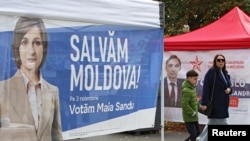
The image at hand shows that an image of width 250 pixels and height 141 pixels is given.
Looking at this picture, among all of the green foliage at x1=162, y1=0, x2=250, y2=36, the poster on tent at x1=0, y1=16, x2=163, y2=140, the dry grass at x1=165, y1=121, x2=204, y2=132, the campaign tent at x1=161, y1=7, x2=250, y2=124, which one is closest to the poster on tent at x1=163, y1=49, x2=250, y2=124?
the campaign tent at x1=161, y1=7, x2=250, y2=124

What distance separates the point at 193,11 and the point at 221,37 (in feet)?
29.1

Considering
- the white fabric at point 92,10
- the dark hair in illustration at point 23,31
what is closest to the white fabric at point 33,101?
the dark hair in illustration at point 23,31

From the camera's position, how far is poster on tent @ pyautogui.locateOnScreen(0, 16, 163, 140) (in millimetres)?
4973

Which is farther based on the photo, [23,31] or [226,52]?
[226,52]

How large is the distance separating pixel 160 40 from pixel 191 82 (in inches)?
113

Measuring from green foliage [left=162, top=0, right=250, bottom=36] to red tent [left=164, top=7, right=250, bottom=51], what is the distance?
7.57 m

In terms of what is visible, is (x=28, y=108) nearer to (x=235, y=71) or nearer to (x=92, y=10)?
(x=92, y=10)

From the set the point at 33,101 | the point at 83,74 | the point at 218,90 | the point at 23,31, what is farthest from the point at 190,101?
the point at 23,31

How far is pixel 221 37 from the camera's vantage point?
11.0 meters

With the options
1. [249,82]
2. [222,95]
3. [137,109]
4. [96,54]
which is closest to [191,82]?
[222,95]

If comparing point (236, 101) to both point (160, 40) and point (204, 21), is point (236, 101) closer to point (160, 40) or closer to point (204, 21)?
point (160, 40)

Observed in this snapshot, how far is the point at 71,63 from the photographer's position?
17.9 ft

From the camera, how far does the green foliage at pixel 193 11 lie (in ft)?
63.2

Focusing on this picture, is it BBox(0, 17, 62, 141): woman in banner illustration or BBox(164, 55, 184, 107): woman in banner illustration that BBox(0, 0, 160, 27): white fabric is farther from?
BBox(164, 55, 184, 107): woman in banner illustration
